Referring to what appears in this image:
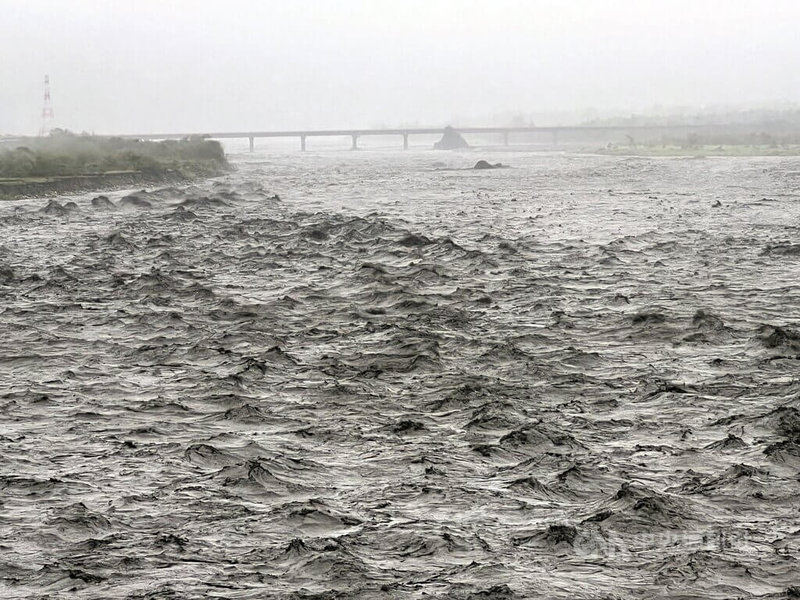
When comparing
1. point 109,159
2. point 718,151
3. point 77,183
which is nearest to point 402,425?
point 77,183

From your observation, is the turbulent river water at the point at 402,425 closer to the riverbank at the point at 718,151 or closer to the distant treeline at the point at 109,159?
the distant treeline at the point at 109,159

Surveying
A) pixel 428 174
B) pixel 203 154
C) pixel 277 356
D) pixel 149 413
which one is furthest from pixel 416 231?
pixel 203 154

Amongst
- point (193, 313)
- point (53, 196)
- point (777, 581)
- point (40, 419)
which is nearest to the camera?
point (777, 581)

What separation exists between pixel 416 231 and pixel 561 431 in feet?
91.7

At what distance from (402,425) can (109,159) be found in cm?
6944

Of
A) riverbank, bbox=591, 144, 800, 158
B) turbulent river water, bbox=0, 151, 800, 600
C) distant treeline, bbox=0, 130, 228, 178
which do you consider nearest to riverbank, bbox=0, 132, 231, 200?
distant treeline, bbox=0, 130, 228, 178

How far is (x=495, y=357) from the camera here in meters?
19.3

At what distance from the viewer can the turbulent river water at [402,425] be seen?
10.4m

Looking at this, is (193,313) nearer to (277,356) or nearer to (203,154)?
(277,356)

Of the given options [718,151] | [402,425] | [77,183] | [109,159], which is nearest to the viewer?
[402,425]

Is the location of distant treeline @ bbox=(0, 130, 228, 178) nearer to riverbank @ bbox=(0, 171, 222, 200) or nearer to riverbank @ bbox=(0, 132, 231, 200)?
riverbank @ bbox=(0, 132, 231, 200)

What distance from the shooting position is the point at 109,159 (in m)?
79.7

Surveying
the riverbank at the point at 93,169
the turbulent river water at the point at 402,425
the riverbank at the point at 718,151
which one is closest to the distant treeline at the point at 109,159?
the riverbank at the point at 93,169

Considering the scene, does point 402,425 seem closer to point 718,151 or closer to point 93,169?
point 93,169
